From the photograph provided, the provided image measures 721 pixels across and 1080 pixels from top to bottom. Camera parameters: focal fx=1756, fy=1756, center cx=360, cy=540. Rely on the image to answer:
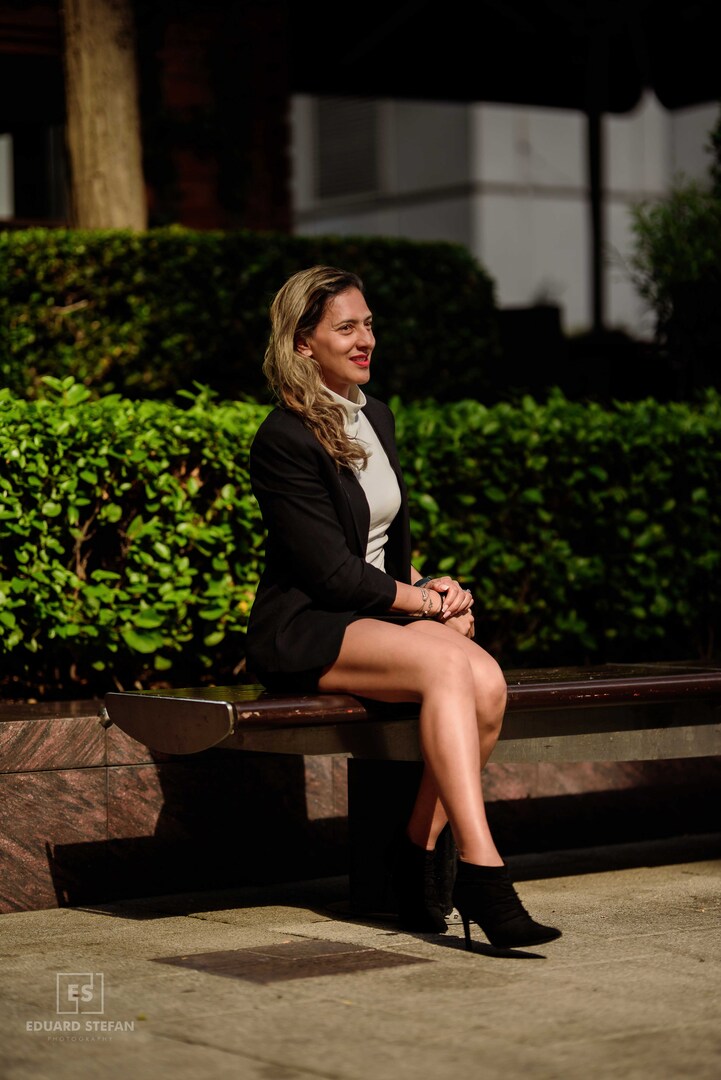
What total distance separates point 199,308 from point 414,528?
11.2ft

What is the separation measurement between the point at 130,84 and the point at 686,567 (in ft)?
13.0

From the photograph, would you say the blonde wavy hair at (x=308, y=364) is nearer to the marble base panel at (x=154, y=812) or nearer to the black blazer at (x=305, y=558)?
the black blazer at (x=305, y=558)

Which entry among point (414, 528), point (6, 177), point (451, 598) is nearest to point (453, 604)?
point (451, 598)

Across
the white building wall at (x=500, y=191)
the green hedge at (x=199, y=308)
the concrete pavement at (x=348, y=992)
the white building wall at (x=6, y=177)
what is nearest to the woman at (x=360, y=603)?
the concrete pavement at (x=348, y=992)

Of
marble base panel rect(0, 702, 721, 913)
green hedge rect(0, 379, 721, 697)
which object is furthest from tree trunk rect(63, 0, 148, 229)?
marble base panel rect(0, 702, 721, 913)

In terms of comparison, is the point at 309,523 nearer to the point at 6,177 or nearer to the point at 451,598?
the point at 451,598

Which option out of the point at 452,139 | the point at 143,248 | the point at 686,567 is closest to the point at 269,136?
the point at 143,248

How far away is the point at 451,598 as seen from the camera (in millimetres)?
5148

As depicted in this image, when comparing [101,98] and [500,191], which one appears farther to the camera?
[500,191]

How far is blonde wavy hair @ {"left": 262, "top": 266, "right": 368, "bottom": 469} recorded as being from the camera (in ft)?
16.6

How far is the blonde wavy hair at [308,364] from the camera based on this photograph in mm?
5070

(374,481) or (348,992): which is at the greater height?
(374,481)

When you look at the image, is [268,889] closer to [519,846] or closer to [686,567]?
[519,846]

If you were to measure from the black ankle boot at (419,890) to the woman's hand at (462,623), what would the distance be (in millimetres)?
631
